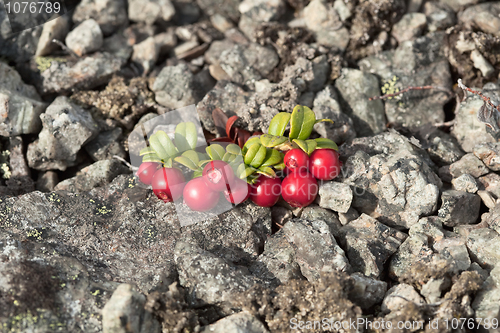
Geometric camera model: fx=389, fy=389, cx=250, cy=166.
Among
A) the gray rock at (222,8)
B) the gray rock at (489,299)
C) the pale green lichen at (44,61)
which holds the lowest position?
the gray rock at (489,299)

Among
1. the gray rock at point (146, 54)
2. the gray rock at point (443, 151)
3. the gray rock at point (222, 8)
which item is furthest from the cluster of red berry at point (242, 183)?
the gray rock at point (222, 8)

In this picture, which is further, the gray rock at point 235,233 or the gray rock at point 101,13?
the gray rock at point 101,13

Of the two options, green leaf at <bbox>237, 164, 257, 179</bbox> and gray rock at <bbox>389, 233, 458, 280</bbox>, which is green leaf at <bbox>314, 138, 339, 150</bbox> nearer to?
green leaf at <bbox>237, 164, 257, 179</bbox>

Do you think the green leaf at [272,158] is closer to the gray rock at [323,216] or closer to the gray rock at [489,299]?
the gray rock at [323,216]

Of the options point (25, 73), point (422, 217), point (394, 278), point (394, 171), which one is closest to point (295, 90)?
point (394, 171)

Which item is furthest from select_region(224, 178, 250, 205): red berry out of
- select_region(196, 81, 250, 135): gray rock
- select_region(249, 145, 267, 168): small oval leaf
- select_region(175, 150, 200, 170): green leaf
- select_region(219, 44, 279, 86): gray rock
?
select_region(219, 44, 279, 86): gray rock
